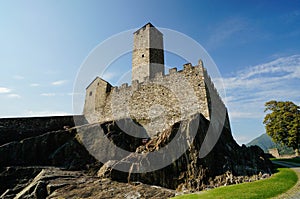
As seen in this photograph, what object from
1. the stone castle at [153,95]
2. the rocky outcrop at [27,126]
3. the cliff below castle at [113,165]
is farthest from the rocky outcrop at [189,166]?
the rocky outcrop at [27,126]

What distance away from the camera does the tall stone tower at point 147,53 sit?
88.5 ft

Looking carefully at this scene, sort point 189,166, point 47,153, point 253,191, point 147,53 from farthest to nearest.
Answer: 1. point 147,53
2. point 47,153
3. point 189,166
4. point 253,191

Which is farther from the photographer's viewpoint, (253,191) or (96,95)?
(96,95)

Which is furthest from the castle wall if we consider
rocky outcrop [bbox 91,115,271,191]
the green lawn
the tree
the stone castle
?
the tree

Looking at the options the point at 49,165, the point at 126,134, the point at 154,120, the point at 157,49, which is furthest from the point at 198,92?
the point at 49,165

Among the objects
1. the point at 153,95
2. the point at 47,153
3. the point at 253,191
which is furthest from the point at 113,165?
the point at 253,191

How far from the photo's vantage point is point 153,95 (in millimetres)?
21203

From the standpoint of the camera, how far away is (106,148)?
16766mm

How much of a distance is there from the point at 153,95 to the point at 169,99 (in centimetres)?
211

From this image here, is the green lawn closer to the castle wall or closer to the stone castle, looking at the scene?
the stone castle

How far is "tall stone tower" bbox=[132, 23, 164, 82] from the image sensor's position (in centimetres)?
2697

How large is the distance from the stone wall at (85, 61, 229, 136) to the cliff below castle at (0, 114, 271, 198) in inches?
84.2

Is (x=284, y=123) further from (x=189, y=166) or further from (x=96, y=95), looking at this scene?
(x=96, y=95)

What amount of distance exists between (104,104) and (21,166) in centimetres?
1179
